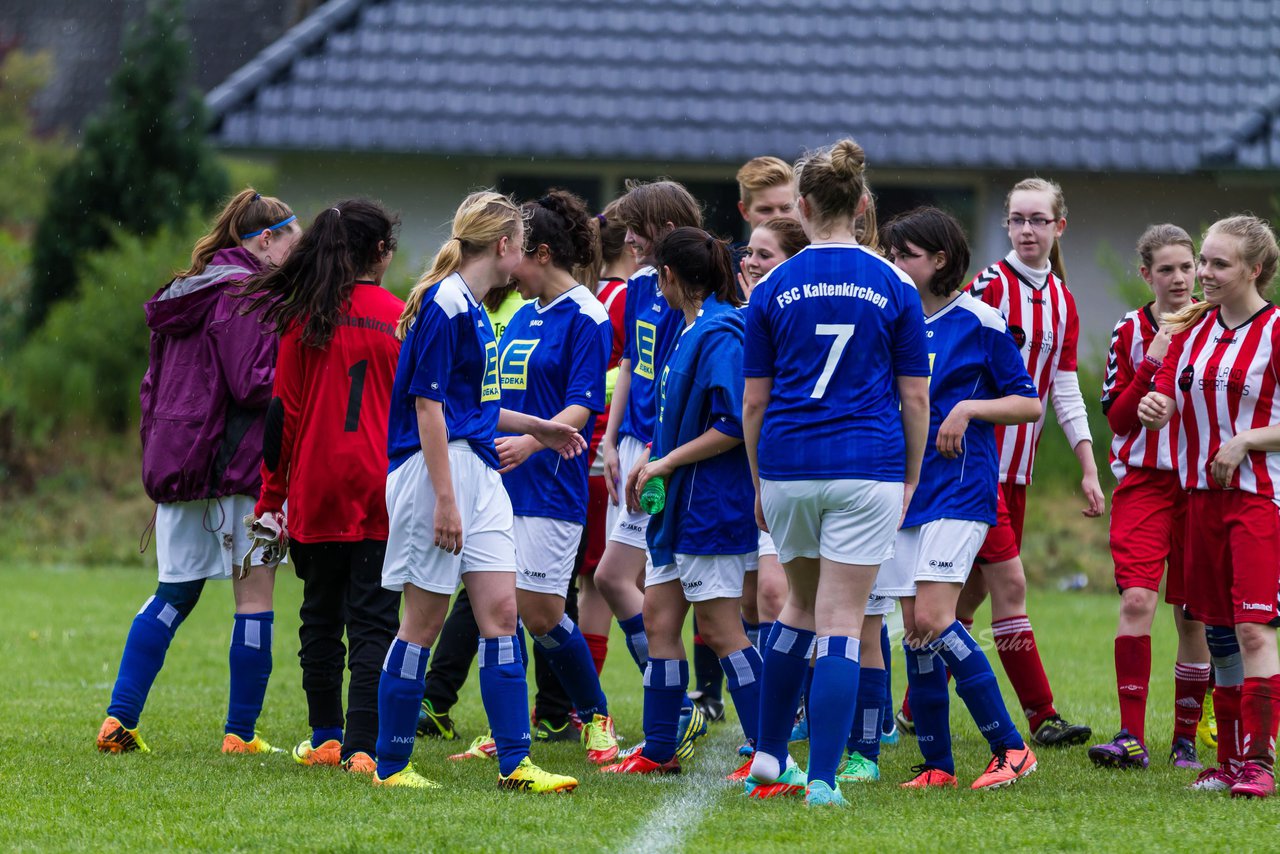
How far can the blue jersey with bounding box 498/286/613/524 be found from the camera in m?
6.43

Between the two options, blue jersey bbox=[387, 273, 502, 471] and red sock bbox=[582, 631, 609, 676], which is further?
red sock bbox=[582, 631, 609, 676]

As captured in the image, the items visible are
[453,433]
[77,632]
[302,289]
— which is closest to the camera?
[453,433]

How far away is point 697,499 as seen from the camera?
5797mm

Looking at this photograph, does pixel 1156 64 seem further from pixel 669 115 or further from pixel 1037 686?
pixel 1037 686

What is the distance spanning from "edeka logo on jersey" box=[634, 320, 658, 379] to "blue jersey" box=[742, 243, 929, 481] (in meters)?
1.60

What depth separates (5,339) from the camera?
58.0 feet

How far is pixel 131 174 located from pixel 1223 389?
14110 mm

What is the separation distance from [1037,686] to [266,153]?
12.3 meters

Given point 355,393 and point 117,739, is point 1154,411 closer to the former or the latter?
point 355,393

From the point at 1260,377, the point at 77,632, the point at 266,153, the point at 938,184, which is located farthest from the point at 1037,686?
the point at 266,153

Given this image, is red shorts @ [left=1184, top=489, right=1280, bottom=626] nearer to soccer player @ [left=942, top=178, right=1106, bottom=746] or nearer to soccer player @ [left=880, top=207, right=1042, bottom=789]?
soccer player @ [left=880, top=207, right=1042, bottom=789]

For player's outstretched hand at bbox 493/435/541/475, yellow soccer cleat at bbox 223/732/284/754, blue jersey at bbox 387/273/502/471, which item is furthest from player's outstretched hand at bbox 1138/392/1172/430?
yellow soccer cleat at bbox 223/732/284/754

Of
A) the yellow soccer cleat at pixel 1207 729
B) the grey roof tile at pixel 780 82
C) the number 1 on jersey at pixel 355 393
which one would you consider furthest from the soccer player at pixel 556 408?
the grey roof tile at pixel 780 82

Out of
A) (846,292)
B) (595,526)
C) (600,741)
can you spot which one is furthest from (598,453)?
(846,292)
